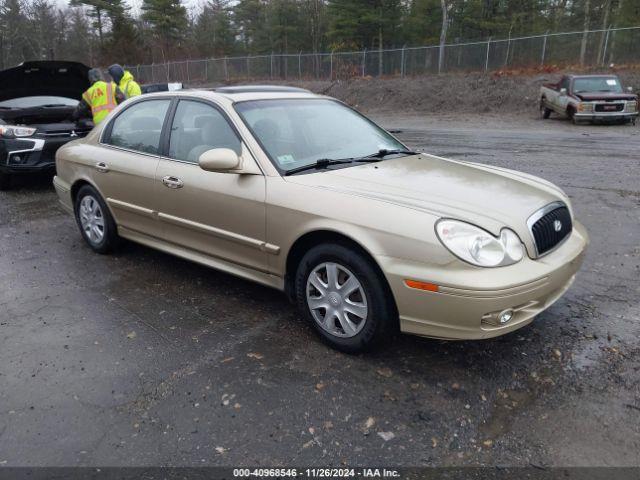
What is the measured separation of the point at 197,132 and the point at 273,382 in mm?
2134

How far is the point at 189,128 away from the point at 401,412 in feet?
9.09

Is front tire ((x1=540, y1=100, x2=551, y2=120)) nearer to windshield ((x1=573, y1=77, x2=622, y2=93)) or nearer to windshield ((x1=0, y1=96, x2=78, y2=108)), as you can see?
windshield ((x1=573, y1=77, x2=622, y2=93))

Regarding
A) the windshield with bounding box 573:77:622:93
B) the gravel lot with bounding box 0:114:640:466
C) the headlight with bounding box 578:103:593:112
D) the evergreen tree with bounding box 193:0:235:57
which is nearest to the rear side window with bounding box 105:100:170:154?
the gravel lot with bounding box 0:114:640:466

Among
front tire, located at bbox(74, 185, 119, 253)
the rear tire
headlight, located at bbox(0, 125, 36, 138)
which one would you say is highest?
headlight, located at bbox(0, 125, 36, 138)

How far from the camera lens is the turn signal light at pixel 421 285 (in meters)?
2.82

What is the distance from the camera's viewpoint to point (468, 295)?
275 centimetres

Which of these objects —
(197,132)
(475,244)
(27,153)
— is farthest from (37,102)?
(475,244)

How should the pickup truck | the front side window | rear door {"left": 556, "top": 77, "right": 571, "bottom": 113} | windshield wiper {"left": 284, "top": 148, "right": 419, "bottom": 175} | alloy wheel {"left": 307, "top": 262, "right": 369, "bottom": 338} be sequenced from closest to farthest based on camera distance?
alloy wheel {"left": 307, "top": 262, "right": 369, "bottom": 338} < windshield wiper {"left": 284, "top": 148, "right": 419, "bottom": 175} < the front side window < the pickup truck < rear door {"left": 556, "top": 77, "right": 571, "bottom": 113}

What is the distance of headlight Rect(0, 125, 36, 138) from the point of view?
778 cm

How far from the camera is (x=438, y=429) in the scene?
8.60ft

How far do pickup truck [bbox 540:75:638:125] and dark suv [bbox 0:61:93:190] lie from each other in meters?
15.3

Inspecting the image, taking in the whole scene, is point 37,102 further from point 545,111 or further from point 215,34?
point 215,34

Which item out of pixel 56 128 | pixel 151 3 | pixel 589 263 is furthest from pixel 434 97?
pixel 151 3

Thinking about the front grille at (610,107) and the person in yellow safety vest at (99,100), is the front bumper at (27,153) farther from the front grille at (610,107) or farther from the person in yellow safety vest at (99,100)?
the front grille at (610,107)
